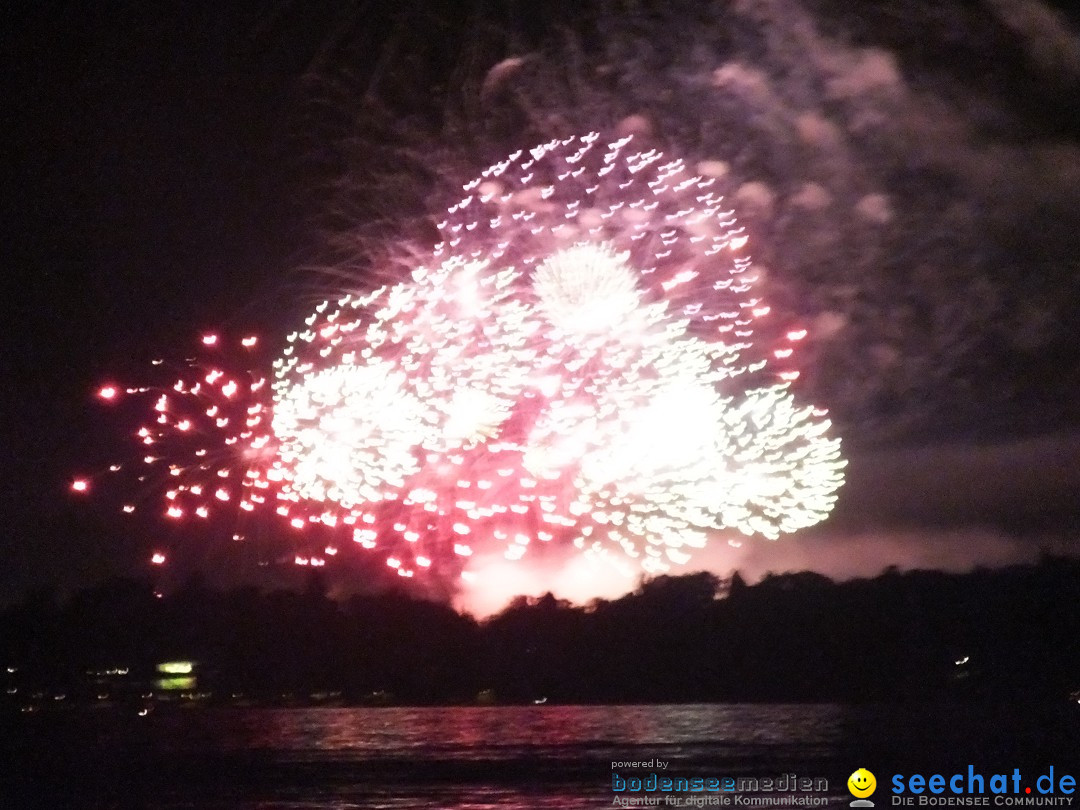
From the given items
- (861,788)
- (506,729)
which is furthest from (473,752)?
(861,788)

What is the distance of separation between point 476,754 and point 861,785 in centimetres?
1356

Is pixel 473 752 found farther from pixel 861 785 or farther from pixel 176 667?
pixel 176 667

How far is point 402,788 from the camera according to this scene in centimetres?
2403

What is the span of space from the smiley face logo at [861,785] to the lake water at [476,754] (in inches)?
11.0

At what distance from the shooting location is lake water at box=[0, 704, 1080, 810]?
23.0 meters

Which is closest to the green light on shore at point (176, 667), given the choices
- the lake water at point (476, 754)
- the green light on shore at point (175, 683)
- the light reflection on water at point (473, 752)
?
the green light on shore at point (175, 683)

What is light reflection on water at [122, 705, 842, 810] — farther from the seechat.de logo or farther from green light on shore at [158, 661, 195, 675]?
green light on shore at [158, 661, 195, 675]

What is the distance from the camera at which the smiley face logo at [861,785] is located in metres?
20.3

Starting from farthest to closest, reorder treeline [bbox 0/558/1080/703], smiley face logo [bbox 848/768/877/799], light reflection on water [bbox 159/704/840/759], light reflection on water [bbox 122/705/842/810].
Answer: treeline [bbox 0/558/1080/703], light reflection on water [bbox 159/704/840/759], light reflection on water [bbox 122/705/842/810], smiley face logo [bbox 848/768/877/799]

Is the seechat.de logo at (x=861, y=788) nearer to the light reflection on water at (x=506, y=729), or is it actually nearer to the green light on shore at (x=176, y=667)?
the light reflection on water at (x=506, y=729)

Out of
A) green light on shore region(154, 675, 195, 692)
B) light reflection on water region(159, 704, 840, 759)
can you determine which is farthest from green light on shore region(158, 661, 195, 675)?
light reflection on water region(159, 704, 840, 759)

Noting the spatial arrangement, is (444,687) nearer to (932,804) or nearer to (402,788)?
(402,788)

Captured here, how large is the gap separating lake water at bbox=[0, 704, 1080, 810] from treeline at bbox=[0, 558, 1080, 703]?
9.67m

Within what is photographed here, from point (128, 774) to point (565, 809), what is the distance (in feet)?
37.3
